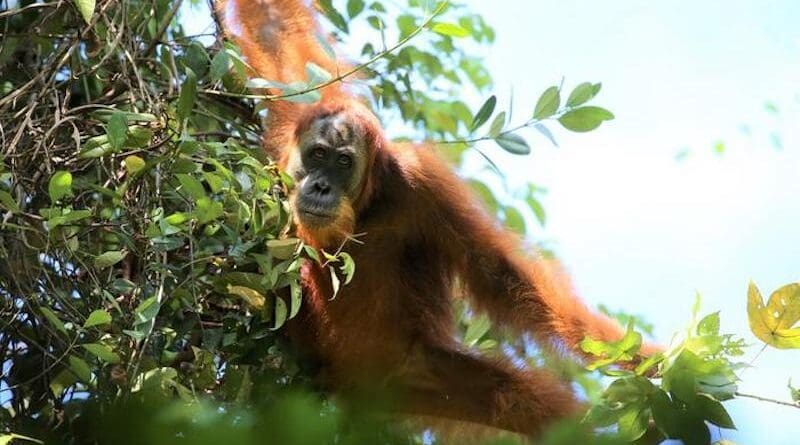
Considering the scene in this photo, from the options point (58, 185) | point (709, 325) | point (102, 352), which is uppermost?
point (58, 185)

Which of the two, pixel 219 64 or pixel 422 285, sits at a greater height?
pixel 219 64

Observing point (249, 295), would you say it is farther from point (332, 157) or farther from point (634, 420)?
point (634, 420)

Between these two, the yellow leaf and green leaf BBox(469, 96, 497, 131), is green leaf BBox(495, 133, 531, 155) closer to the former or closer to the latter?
green leaf BBox(469, 96, 497, 131)

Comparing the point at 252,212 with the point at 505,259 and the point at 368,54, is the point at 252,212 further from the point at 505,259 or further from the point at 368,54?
the point at 368,54

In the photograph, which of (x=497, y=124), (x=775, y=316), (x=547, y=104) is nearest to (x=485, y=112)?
(x=497, y=124)

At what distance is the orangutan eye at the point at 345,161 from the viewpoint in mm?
4469

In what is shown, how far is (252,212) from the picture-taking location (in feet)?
10.9

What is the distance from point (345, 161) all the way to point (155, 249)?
1.47 m

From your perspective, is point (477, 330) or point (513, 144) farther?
point (477, 330)

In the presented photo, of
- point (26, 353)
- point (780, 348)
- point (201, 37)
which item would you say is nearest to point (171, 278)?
point (26, 353)

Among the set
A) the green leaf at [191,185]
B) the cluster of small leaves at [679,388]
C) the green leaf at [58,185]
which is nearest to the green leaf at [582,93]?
the cluster of small leaves at [679,388]

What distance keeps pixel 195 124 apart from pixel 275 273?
1.35 meters

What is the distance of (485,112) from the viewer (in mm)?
3674

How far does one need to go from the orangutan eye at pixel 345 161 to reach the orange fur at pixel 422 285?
11cm
